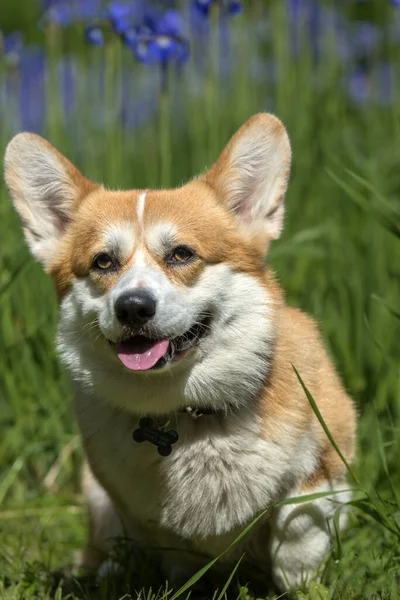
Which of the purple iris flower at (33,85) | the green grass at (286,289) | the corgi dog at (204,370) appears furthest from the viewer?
the purple iris flower at (33,85)

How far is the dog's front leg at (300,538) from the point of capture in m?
3.27

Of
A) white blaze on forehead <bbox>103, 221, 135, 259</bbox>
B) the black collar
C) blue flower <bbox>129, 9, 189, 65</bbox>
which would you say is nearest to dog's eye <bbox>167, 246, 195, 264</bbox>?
white blaze on forehead <bbox>103, 221, 135, 259</bbox>

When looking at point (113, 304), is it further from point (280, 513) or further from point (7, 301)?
point (7, 301)

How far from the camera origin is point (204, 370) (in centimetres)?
317

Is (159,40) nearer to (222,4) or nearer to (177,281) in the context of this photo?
(222,4)

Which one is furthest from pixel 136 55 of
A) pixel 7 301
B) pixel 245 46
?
pixel 7 301

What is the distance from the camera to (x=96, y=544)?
12.2ft

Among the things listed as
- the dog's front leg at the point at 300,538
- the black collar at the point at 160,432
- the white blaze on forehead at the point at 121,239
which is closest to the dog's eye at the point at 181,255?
the white blaze on forehead at the point at 121,239

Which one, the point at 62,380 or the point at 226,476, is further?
the point at 62,380

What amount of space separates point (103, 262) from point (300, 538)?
1.13m

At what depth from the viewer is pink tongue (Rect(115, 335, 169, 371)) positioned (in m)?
3.00

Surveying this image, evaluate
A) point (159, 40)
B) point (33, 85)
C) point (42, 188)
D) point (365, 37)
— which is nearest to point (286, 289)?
point (159, 40)

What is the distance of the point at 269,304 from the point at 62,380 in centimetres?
151

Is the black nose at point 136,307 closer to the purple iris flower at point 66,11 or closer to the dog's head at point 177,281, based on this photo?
the dog's head at point 177,281
